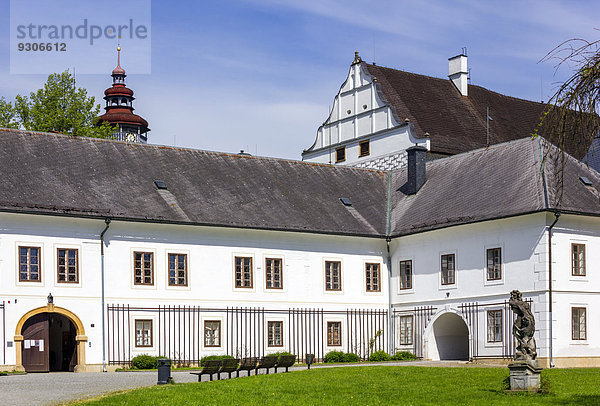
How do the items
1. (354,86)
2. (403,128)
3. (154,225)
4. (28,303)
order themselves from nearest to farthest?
(28,303)
(154,225)
(403,128)
(354,86)

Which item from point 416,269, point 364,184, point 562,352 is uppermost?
point 364,184

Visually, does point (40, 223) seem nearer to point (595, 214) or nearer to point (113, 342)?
point (113, 342)

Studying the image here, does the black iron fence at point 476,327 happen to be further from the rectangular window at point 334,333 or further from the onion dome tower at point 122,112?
the onion dome tower at point 122,112

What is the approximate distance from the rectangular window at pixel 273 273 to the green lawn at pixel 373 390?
986 centimetres

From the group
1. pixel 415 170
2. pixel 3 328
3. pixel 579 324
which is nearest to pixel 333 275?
pixel 415 170

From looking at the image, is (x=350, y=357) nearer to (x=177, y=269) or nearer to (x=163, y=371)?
(x=177, y=269)

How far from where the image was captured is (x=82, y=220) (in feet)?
107

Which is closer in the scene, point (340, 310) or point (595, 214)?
point (595, 214)

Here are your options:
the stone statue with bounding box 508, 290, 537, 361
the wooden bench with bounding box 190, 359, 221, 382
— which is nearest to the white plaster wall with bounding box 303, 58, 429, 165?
the wooden bench with bounding box 190, 359, 221, 382

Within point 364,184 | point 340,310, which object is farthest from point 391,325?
point 364,184

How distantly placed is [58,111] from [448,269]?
74.4 feet

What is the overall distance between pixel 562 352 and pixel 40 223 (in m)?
17.5

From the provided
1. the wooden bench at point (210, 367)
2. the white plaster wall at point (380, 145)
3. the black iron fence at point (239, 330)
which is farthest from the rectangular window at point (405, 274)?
the wooden bench at point (210, 367)

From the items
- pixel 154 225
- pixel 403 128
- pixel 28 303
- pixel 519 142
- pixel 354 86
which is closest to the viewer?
pixel 28 303
